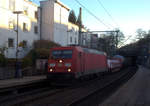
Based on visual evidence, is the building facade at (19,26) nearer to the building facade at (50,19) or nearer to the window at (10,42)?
the window at (10,42)

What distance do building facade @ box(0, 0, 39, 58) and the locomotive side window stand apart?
10.9m

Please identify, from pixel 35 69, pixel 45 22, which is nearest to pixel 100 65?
pixel 35 69

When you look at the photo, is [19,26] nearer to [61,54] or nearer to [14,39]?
[14,39]

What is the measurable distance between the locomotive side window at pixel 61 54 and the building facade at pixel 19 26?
1085cm

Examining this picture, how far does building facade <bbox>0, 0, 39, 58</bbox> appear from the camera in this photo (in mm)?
30359

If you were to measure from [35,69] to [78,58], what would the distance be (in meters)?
9.73

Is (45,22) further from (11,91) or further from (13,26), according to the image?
(11,91)

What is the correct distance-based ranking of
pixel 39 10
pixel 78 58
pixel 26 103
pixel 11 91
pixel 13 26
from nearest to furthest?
pixel 26 103, pixel 11 91, pixel 78 58, pixel 13 26, pixel 39 10

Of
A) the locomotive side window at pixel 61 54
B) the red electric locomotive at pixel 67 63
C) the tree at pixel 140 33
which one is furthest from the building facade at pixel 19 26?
the tree at pixel 140 33

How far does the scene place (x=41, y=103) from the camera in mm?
10305

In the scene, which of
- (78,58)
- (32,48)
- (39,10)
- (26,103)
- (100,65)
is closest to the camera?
(26,103)

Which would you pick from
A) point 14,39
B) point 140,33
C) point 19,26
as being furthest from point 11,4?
point 140,33

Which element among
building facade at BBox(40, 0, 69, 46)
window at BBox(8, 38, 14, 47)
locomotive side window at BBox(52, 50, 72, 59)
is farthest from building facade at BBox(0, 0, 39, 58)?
locomotive side window at BBox(52, 50, 72, 59)

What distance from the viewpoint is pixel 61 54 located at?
16.9 m
